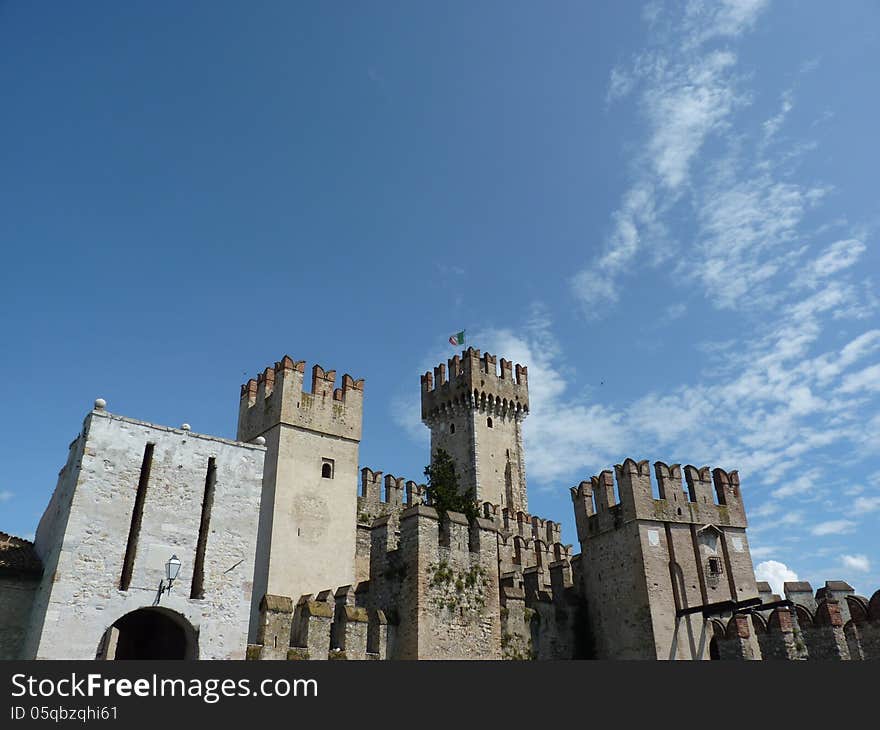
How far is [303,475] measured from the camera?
2534cm

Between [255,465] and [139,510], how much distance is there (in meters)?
3.34

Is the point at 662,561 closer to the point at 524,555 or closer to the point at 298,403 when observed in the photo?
the point at 524,555

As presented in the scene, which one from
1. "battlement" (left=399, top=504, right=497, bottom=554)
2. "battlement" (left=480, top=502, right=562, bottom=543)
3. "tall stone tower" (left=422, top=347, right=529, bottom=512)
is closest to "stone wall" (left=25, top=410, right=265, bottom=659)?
"battlement" (left=399, top=504, right=497, bottom=554)

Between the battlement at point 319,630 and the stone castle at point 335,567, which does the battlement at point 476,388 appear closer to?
the stone castle at point 335,567

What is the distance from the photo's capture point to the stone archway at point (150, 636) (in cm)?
1784

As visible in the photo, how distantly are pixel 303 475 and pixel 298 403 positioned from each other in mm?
2773

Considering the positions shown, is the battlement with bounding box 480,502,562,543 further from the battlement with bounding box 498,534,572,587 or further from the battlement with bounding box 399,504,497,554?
the battlement with bounding box 399,504,497,554

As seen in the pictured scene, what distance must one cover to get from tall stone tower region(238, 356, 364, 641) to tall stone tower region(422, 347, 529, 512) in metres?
20.4

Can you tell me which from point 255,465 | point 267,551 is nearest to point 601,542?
point 267,551

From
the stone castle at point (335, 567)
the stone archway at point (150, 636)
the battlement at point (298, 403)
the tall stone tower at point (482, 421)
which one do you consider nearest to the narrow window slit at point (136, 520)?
the stone castle at point (335, 567)

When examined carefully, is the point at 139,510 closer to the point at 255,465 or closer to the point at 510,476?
the point at 255,465

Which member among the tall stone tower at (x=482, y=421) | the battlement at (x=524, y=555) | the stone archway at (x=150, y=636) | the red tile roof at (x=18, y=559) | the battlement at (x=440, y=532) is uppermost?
the tall stone tower at (x=482, y=421)

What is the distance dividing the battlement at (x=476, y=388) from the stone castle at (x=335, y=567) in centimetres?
1523

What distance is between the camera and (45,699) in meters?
11.3
